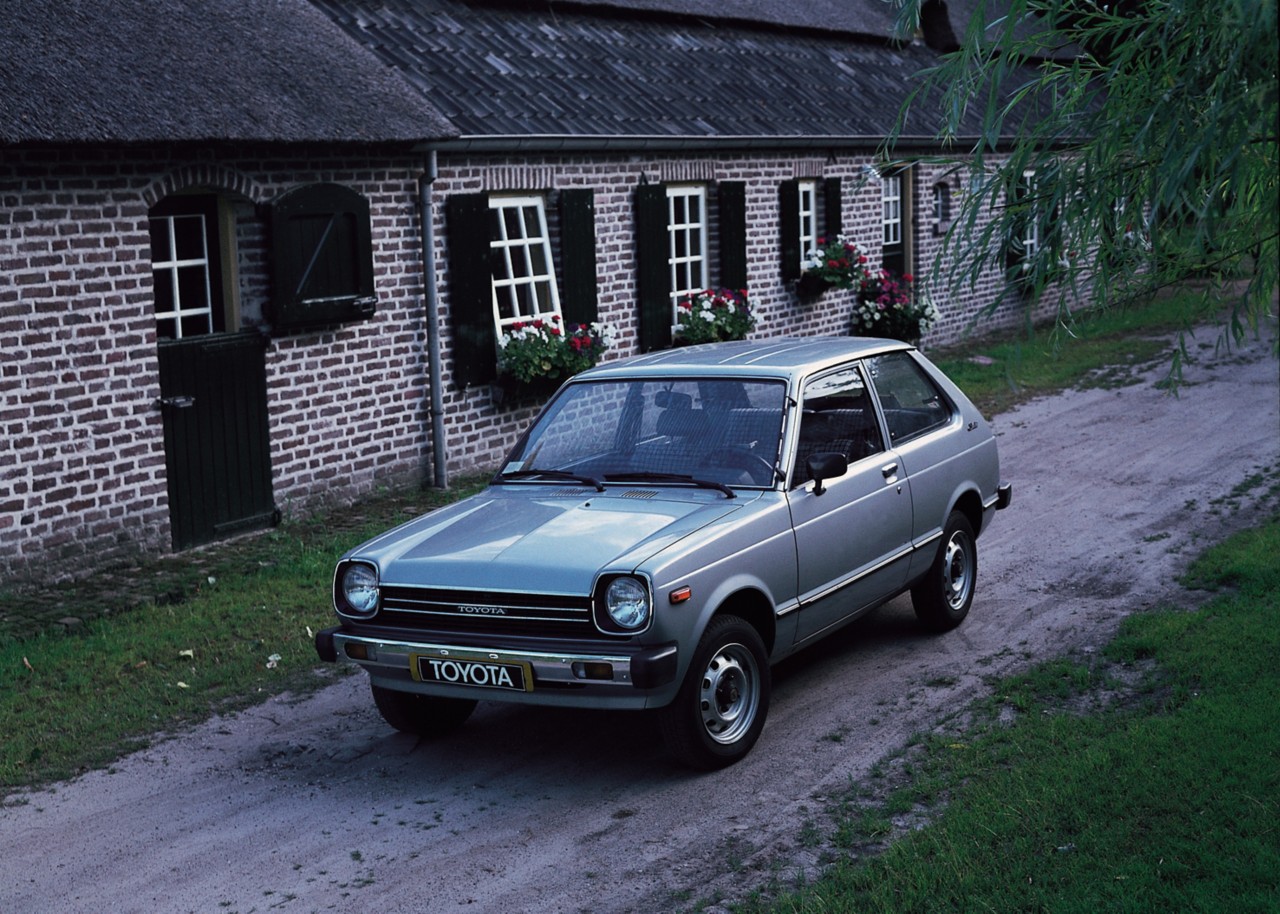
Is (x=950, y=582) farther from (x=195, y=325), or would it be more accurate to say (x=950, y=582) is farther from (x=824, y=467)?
(x=195, y=325)

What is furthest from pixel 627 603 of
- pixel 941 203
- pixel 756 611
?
pixel 941 203

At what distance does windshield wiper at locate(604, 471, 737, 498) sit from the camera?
676 centimetres

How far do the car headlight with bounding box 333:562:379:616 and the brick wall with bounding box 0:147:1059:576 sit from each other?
14.7 feet

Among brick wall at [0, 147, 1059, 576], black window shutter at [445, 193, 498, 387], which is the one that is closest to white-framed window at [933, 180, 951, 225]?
brick wall at [0, 147, 1059, 576]

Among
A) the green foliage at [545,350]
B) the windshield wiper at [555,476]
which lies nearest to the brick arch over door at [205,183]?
the green foliage at [545,350]

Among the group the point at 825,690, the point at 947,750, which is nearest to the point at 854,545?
the point at 825,690

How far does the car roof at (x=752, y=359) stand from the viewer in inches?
290

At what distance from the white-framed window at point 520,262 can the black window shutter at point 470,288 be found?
176 mm

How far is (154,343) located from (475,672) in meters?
5.96

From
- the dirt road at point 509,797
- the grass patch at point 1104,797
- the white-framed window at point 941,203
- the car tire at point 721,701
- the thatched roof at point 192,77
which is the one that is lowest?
the dirt road at point 509,797

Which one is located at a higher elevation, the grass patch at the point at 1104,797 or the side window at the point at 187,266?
the side window at the point at 187,266

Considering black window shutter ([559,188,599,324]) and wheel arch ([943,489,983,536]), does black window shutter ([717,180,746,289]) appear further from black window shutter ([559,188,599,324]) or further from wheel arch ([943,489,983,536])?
wheel arch ([943,489,983,536])

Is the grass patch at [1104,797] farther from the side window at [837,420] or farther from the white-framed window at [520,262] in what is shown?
the white-framed window at [520,262]

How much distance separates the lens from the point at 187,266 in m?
11.6
